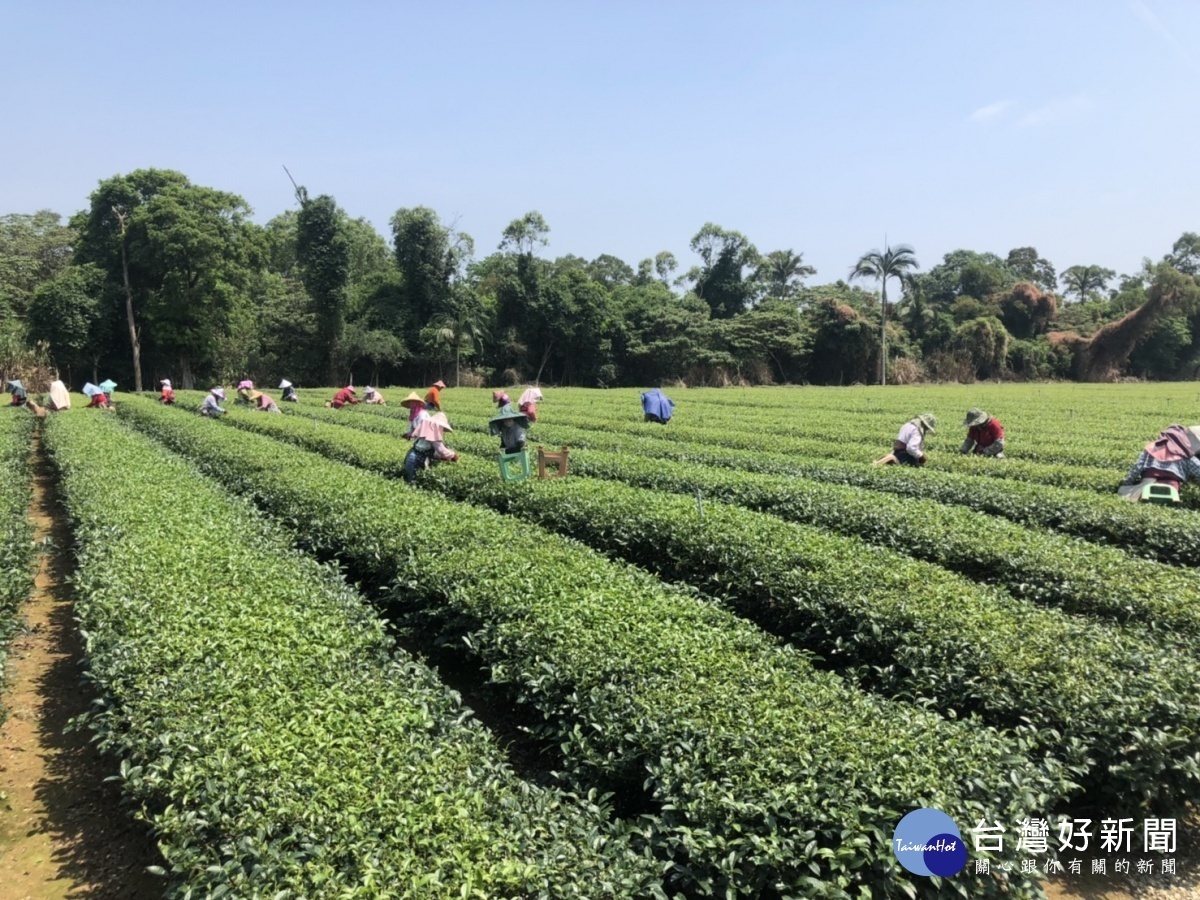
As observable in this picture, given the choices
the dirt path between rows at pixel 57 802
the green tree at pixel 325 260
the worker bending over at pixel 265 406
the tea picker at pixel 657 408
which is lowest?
the dirt path between rows at pixel 57 802

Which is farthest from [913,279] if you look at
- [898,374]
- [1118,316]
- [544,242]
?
[544,242]

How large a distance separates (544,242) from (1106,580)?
51.8 metres

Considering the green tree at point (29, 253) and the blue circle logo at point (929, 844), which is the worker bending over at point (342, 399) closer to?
the blue circle logo at point (929, 844)

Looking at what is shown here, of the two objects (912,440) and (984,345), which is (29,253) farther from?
(984,345)

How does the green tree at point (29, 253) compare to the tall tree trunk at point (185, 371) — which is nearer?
the tall tree trunk at point (185, 371)

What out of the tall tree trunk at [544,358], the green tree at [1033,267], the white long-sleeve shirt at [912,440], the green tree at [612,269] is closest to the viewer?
the white long-sleeve shirt at [912,440]

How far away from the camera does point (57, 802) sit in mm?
4516

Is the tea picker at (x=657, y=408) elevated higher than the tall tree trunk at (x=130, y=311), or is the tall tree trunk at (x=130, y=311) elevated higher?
the tall tree trunk at (x=130, y=311)

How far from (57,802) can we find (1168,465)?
41.3 ft

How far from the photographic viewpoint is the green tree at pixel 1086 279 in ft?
321

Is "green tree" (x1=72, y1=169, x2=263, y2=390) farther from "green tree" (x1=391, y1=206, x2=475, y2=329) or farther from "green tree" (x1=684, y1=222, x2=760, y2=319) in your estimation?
"green tree" (x1=684, y1=222, x2=760, y2=319)

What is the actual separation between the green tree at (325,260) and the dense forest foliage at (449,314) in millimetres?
106

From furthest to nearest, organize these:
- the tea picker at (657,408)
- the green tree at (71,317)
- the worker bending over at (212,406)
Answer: the green tree at (71,317), the worker bending over at (212,406), the tea picker at (657,408)

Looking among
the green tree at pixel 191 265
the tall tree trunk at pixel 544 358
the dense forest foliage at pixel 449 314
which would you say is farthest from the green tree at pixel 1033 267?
the green tree at pixel 191 265
